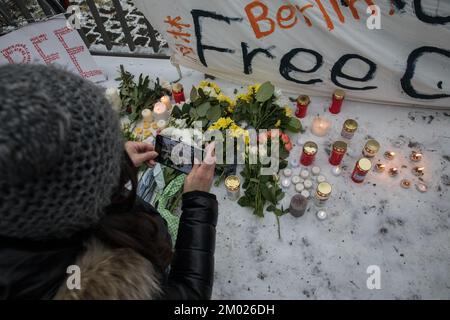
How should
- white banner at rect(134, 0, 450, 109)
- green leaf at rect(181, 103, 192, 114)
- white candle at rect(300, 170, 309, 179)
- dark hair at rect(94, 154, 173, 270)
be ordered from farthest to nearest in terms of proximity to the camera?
1. green leaf at rect(181, 103, 192, 114)
2. white candle at rect(300, 170, 309, 179)
3. white banner at rect(134, 0, 450, 109)
4. dark hair at rect(94, 154, 173, 270)

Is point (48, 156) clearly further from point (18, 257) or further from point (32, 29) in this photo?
point (32, 29)

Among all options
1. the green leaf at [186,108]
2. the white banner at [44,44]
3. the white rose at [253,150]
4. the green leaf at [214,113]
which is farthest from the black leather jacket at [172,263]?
the white banner at [44,44]

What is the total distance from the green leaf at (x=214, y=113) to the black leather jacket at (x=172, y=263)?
96 centimetres

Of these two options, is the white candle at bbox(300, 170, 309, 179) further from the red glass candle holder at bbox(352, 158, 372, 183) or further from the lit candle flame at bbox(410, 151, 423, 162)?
the lit candle flame at bbox(410, 151, 423, 162)

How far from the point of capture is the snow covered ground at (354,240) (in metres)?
1.74

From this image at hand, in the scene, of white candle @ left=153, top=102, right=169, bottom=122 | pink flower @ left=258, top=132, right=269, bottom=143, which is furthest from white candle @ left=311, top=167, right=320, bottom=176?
white candle @ left=153, top=102, right=169, bottom=122

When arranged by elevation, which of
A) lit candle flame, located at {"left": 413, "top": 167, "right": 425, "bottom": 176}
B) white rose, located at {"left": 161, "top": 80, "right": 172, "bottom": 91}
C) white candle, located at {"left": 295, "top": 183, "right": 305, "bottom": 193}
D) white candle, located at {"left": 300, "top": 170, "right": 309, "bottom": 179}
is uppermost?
white rose, located at {"left": 161, "top": 80, "right": 172, "bottom": 91}

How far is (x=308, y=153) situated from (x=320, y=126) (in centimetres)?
33

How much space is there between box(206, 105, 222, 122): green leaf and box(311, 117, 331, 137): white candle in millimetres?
701

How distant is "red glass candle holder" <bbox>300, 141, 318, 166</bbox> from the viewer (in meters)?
2.02

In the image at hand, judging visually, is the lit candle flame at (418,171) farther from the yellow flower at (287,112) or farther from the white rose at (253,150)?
the white rose at (253,150)

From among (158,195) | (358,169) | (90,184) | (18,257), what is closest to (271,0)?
(358,169)

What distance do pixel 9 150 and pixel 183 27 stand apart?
76.5 inches
